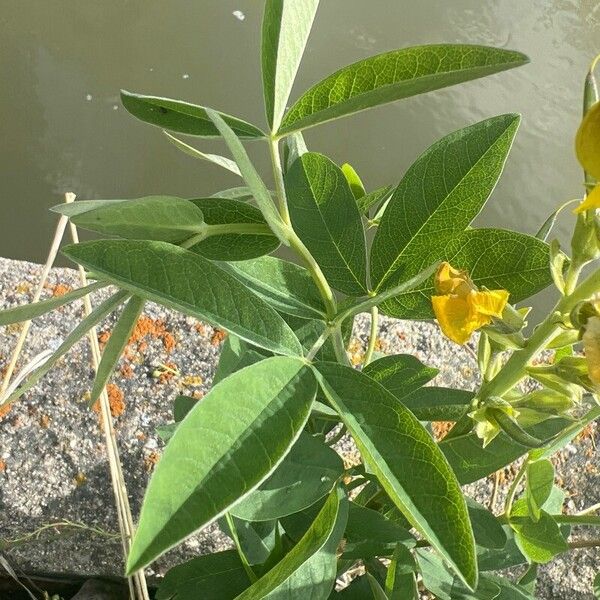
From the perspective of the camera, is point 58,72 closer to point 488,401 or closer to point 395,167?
point 395,167

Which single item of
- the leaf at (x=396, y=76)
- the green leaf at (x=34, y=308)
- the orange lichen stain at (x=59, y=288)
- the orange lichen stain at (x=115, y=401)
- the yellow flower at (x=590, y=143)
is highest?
the leaf at (x=396, y=76)

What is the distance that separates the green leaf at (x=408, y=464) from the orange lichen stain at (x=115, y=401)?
62 cm

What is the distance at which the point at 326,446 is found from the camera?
2.02 feet

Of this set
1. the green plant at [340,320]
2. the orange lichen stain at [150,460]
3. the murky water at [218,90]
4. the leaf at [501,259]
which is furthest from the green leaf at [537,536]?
the murky water at [218,90]

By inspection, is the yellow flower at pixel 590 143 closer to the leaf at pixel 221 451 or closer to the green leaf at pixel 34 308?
the leaf at pixel 221 451

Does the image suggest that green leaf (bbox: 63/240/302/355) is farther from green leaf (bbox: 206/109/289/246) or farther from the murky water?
the murky water

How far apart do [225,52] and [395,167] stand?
551 mm

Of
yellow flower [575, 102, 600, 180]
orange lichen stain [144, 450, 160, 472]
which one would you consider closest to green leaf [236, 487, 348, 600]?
yellow flower [575, 102, 600, 180]

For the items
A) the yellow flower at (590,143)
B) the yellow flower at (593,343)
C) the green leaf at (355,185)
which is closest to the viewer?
the yellow flower at (590,143)

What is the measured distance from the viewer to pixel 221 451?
40 centimetres

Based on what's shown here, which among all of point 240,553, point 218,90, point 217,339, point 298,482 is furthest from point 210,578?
point 218,90

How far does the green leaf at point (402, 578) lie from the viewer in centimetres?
64

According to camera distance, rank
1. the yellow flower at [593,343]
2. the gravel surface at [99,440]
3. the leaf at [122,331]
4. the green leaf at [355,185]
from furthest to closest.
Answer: the gravel surface at [99,440], the green leaf at [355,185], the leaf at [122,331], the yellow flower at [593,343]

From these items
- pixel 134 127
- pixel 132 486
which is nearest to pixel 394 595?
pixel 132 486
